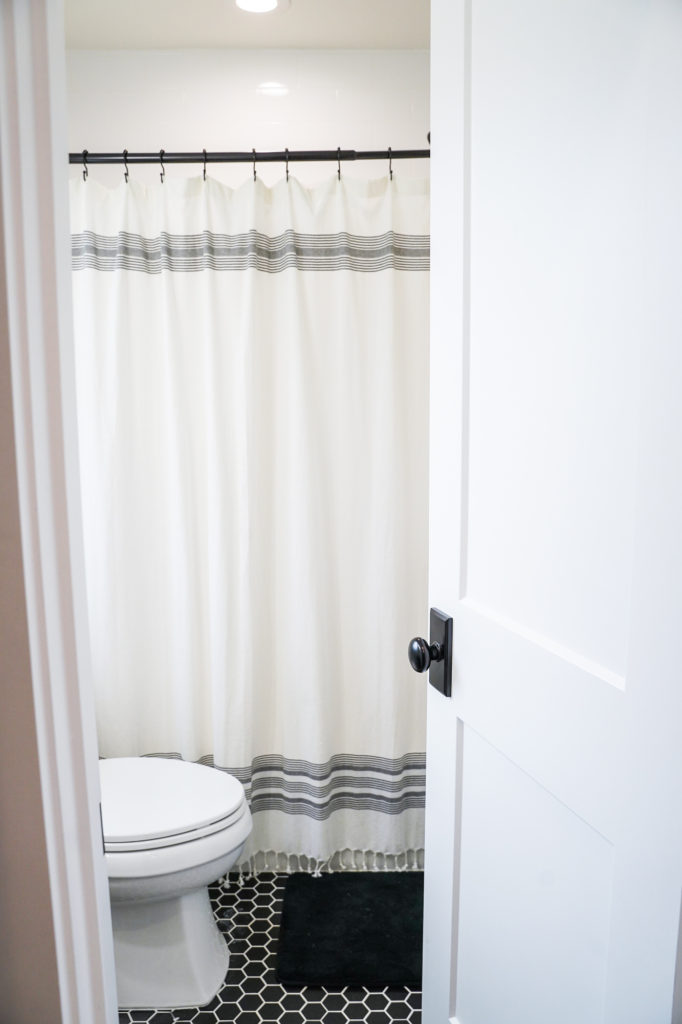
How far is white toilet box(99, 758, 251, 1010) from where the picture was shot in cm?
152

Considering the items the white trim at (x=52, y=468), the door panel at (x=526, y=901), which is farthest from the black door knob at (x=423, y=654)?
the white trim at (x=52, y=468)

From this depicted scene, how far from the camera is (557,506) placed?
872 mm

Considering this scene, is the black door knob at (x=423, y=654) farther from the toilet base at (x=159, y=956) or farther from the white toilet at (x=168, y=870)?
the toilet base at (x=159, y=956)

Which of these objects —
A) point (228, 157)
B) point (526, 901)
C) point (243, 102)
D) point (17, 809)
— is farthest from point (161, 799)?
point (243, 102)

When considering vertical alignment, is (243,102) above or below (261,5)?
below

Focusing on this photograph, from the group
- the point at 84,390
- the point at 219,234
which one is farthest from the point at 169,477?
the point at 219,234

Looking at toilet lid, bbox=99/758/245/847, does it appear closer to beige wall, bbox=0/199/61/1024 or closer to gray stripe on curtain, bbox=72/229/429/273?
beige wall, bbox=0/199/61/1024

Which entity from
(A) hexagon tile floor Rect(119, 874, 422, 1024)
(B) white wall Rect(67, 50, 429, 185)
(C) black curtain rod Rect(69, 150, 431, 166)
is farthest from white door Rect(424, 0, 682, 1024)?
(B) white wall Rect(67, 50, 429, 185)

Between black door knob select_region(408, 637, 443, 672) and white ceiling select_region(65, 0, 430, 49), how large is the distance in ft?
5.19

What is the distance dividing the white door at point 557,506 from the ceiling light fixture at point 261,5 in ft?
2.81

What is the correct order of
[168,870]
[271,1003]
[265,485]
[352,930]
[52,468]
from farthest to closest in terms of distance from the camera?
1. [265,485]
2. [352,930]
3. [271,1003]
4. [168,870]
5. [52,468]

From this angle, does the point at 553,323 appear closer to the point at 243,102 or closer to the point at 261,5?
the point at 261,5

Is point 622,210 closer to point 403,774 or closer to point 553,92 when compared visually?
point 553,92

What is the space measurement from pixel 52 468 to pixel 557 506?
572 millimetres
